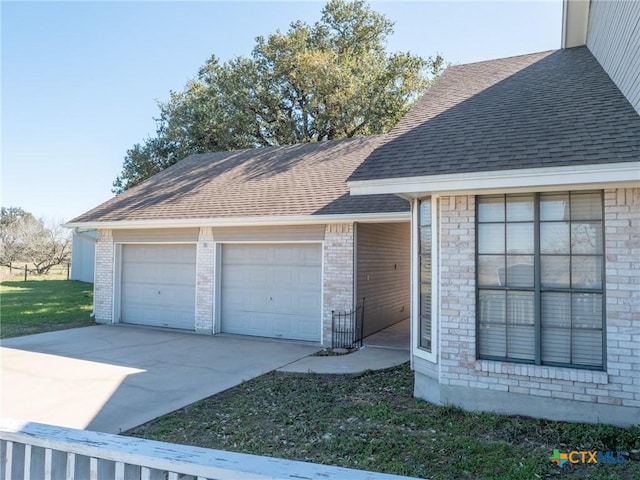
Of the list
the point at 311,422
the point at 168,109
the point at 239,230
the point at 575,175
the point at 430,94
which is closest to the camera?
the point at 575,175

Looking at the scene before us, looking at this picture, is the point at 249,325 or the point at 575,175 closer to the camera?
the point at 575,175

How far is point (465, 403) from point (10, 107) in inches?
653

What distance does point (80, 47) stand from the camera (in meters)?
13.2

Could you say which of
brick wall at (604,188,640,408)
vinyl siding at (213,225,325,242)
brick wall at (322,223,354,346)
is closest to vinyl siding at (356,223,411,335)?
brick wall at (322,223,354,346)

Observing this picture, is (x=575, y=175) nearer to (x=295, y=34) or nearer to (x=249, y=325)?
(x=249, y=325)

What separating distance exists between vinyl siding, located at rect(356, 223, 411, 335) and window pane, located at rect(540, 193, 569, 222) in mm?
5213

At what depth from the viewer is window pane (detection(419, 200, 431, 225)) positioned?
6.41 meters

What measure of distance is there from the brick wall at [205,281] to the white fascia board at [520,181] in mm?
6600

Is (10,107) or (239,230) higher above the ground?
(10,107)

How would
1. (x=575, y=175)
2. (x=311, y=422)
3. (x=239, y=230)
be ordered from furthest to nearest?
(x=239, y=230) → (x=311, y=422) → (x=575, y=175)

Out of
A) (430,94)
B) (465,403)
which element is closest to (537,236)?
(465,403)

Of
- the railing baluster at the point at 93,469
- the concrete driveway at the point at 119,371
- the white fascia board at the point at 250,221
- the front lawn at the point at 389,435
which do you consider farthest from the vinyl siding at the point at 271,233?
the railing baluster at the point at 93,469

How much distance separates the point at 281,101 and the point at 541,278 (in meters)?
20.3

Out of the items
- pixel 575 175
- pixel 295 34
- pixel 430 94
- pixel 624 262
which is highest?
pixel 295 34
